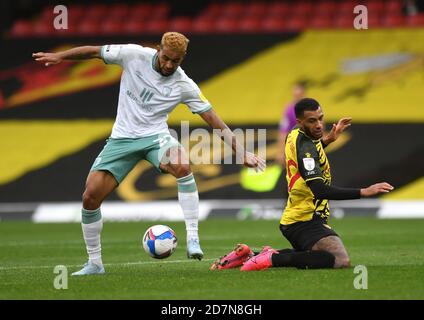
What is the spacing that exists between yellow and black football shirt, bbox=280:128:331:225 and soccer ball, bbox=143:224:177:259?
1.10 meters

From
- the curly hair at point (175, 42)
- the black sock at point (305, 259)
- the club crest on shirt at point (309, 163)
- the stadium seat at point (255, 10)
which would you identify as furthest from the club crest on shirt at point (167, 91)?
the stadium seat at point (255, 10)

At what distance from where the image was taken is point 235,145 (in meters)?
9.24

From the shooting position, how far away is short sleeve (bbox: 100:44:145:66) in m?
9.14

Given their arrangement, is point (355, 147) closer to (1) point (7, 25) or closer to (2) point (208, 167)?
(2) point (208, 167)

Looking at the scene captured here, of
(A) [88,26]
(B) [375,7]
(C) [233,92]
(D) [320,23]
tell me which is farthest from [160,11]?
(B) [375,7]

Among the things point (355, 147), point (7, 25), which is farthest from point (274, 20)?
point (7, 25)

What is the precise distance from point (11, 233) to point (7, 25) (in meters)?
8.86

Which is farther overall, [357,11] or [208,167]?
[357,11]

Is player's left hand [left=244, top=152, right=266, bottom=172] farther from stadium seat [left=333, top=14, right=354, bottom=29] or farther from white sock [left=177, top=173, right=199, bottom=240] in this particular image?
stadium seat [left=333, top=14, right=354, bottom=29]

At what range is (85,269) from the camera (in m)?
9.10

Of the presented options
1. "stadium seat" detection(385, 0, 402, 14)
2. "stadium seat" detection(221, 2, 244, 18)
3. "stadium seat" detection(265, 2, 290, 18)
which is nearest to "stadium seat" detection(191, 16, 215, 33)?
"stadium seat" detection(221, 2, 244, 18)

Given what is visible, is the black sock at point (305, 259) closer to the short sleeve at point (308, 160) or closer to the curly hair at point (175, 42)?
the short sleeve at point (308, 160)

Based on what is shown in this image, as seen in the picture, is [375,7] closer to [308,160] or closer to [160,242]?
[308,160]
